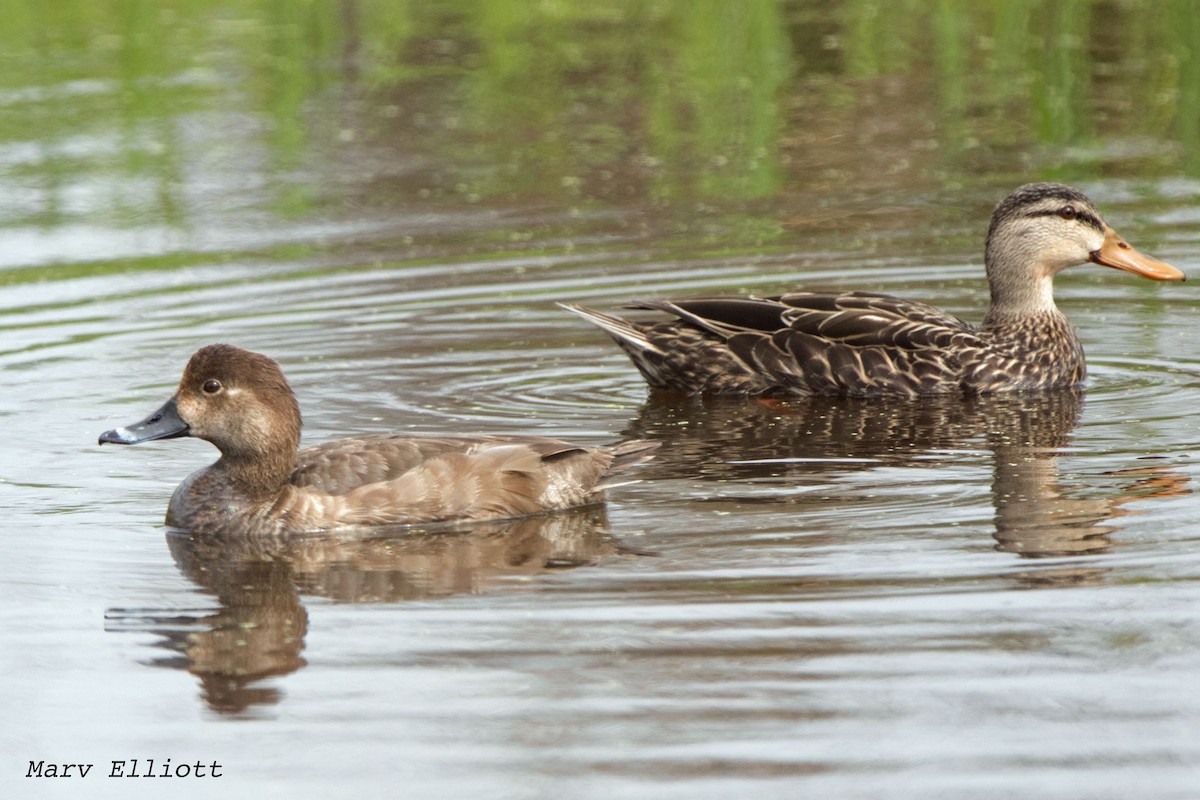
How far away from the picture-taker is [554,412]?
10055 millimetres

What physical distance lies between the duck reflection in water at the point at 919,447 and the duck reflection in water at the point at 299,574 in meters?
1.03

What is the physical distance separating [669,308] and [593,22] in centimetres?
1270

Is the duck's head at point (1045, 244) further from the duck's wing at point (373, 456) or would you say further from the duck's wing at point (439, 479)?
the duck's wing at point (373, 456)

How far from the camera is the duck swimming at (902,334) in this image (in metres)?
10.4

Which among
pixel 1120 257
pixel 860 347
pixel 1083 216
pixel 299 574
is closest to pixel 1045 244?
pixel 1083 216

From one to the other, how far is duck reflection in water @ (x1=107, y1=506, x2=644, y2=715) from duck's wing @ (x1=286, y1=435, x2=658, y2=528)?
0.07m

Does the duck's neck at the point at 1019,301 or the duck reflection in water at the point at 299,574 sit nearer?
the duck reflection in water at the point at 299,574

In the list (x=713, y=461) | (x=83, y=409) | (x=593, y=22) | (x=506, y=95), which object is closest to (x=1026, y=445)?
(x=713, y=461)

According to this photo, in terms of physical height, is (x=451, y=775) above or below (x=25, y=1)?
below

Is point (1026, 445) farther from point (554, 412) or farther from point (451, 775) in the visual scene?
point (451, 775)

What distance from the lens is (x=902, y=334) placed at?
10391mm

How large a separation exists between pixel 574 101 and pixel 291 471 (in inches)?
441

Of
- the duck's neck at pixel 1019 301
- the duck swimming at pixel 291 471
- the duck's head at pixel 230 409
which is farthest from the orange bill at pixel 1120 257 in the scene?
the duck's head at pixel 230 409

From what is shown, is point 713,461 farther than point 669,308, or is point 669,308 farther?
point 669,308
